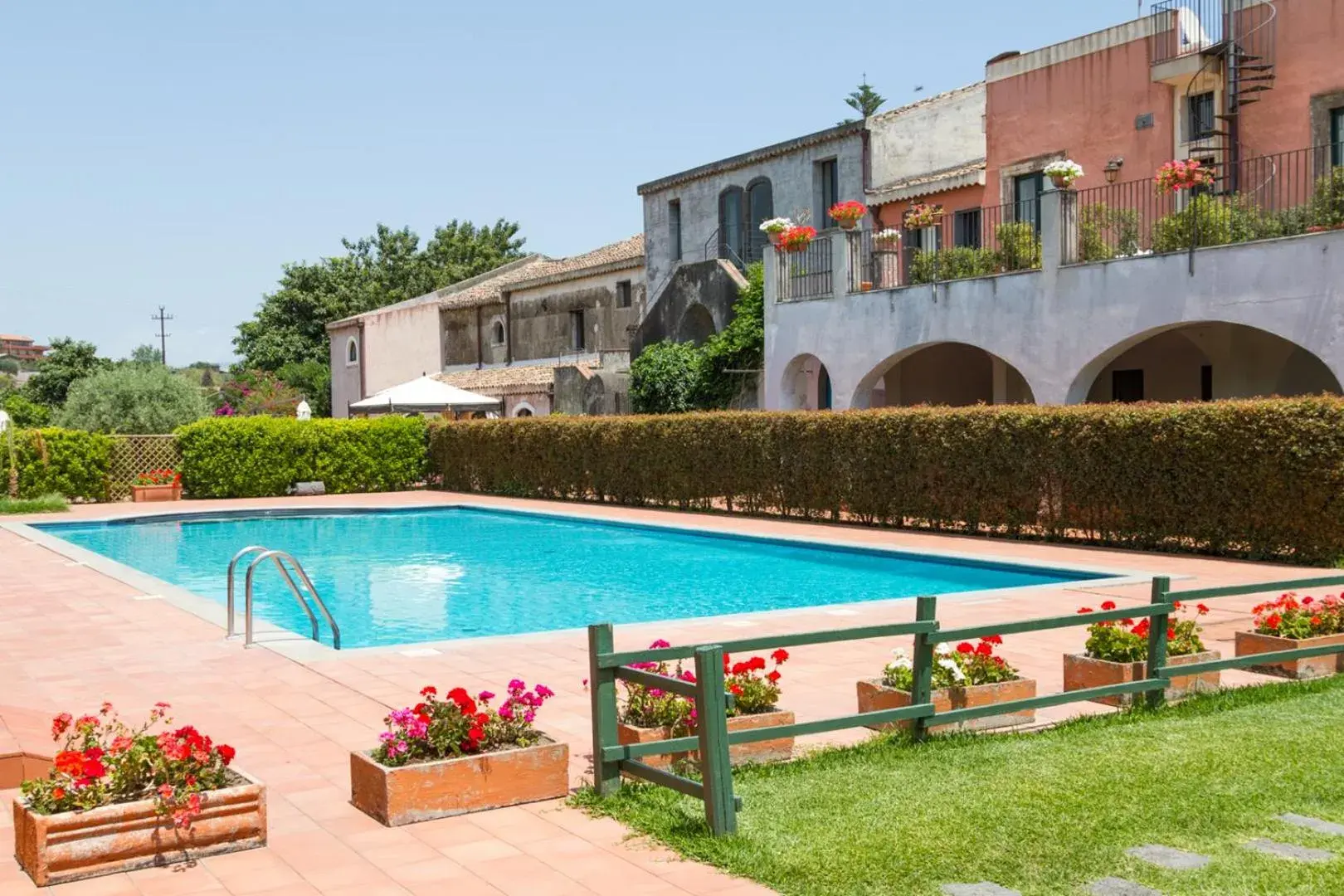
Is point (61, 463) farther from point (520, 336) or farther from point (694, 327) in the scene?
point (520, 336)

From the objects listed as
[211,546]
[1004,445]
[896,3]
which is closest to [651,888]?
[1004,445]

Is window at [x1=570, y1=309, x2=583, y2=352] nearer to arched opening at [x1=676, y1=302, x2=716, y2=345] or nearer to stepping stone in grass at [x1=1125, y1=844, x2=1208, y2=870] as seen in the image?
arched opening at [x1=676, y1=302, x2=716, y2=345]

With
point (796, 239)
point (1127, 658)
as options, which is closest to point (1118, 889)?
point (1127, 658)

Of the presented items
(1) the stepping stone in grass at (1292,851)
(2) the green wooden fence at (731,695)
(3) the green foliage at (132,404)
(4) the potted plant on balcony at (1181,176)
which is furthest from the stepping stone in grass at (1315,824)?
(3) the green foliage at (132,404)

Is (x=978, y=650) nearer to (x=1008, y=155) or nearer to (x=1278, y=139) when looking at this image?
(x=1278, y=139)

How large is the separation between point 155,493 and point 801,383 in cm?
1407

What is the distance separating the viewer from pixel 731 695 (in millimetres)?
6055

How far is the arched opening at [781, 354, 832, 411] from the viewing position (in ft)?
87.3

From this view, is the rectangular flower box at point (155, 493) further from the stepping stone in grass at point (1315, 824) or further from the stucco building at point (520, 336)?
the stepping stone in grass at point (1315, 824)

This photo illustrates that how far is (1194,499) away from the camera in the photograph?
622 inches

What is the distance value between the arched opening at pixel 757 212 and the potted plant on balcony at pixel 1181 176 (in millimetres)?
13144

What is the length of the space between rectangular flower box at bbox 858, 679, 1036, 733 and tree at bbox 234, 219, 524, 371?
191ft

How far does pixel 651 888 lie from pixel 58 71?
21272 mm

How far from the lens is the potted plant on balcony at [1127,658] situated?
7.52 meters
